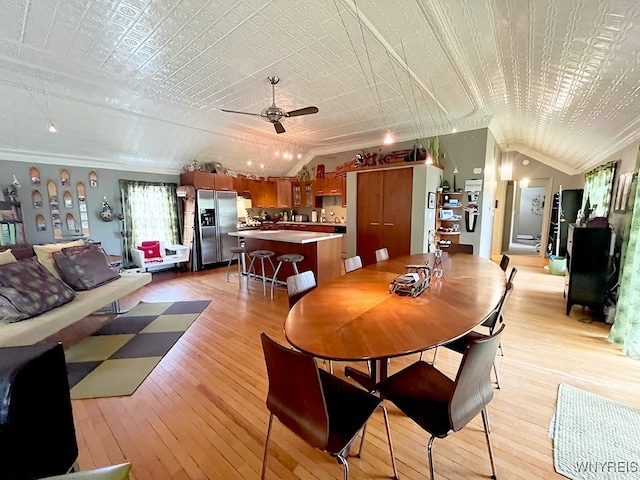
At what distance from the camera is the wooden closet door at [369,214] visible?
5.57 m

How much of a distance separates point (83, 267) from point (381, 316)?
12.1ft

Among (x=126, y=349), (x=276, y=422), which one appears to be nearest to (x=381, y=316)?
(x=276, y=422)

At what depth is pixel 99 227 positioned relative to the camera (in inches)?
214

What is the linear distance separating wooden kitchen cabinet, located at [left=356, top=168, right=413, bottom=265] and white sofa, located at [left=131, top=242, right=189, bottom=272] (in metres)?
3.92

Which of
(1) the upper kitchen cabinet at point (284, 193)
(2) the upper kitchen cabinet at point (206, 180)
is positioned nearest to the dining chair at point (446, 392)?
(2) the upper kitchen cabinet at point (206, 180)

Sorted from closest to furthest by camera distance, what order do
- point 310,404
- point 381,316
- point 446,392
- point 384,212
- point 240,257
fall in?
point 310,404 → point 446,392 → point 381,316 → point 240,257 → point 384,212

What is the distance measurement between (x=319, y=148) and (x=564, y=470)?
7.43 m

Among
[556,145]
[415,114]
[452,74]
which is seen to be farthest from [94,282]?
[556,145]

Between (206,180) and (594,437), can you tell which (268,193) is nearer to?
(206,180)

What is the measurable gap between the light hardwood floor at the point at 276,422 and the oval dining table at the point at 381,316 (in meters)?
0.59

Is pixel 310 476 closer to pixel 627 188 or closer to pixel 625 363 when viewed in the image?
pixel 625 363

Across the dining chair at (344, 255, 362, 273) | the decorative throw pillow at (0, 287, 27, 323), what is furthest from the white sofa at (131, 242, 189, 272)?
the dining chair at (344, 255, 362, 273)

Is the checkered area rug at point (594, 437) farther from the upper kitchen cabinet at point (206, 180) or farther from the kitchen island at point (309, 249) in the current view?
the upper kitchen cabinet at point (206, 180)

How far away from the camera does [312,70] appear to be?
3.36m
